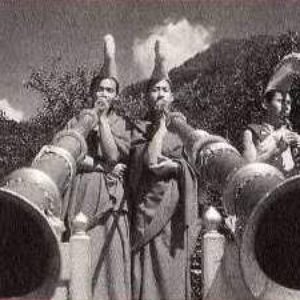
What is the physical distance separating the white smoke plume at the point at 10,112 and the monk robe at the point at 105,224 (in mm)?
3444

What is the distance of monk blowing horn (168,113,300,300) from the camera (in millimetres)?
5117

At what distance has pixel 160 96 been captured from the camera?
7.61 meters

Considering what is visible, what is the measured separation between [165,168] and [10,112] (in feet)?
13.4

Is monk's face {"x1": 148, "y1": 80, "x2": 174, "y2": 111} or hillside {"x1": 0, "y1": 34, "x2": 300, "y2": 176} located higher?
hillside {"x1": 0, "y1": 34, "x2": 300, "y2": 176}

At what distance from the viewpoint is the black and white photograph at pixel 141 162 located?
5.36 m

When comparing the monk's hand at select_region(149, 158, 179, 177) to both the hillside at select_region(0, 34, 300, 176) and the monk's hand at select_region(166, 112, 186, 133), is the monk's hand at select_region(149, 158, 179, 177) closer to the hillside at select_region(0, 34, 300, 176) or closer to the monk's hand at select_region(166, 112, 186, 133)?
the monk's hand at select_region(166, 112, 186, 133)

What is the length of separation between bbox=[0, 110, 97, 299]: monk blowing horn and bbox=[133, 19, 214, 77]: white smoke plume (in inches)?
148

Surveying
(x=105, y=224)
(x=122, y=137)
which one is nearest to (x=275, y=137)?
(x=122, y=137)

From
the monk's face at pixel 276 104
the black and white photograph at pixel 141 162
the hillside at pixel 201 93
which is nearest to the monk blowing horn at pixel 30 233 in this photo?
the black and white photograph at pixel 141 162

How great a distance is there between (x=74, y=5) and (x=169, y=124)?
2.43 meters

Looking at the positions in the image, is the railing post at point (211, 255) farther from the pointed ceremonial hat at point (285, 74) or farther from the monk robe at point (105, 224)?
the pointed ceremonial hat at point (285, 74)

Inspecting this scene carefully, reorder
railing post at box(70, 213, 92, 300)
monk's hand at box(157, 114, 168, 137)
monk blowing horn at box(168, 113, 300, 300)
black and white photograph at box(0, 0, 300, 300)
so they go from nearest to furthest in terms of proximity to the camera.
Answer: monk blowing horn at box(168, 113, 300, 300), black and white photograph at box(0, 0, 300, 300), railing post at box(70, 213, 92, 300), monk's hand at box(157, 114, 168, 137)

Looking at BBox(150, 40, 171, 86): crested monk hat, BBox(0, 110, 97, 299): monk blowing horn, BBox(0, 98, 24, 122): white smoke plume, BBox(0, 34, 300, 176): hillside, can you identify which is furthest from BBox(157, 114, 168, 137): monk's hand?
BBox(0, 98, 24, 122): white smoke plume

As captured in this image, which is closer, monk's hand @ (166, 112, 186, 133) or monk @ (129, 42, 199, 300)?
monk @ (129, 42, 199, 300)
